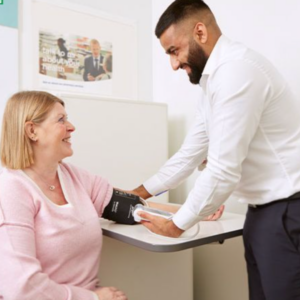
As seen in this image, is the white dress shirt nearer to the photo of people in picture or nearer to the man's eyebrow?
the man's eyebrow

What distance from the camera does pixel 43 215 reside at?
1.03m

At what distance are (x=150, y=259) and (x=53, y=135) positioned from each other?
69 centimetres

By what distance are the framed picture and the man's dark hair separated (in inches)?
35.8

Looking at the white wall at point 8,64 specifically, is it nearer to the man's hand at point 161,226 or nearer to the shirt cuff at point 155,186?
the shirt cuff at point 155,186

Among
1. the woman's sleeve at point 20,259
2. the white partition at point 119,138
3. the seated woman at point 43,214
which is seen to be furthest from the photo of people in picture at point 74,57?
the woman's sleeve at point 20,259

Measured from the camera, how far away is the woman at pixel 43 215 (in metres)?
0.93

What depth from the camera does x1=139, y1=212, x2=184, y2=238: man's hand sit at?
109 cm

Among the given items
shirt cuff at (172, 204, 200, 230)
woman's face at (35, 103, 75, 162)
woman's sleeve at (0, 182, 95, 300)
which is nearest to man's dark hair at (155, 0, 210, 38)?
woman's face at (35, 103, 75, 162)

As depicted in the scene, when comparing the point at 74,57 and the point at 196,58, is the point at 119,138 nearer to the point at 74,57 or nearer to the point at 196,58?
the point at 74,57

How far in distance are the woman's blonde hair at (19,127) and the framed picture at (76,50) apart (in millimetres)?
725

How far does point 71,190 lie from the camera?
1.21m

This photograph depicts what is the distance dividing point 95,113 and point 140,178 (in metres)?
0.42

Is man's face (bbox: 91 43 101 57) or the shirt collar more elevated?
man's face (bbox: 91 43 101 57)

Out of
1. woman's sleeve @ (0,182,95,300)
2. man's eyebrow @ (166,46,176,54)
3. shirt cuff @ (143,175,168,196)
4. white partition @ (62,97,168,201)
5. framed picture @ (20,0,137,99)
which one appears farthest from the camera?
framed picture @ (20,0,137,99)
